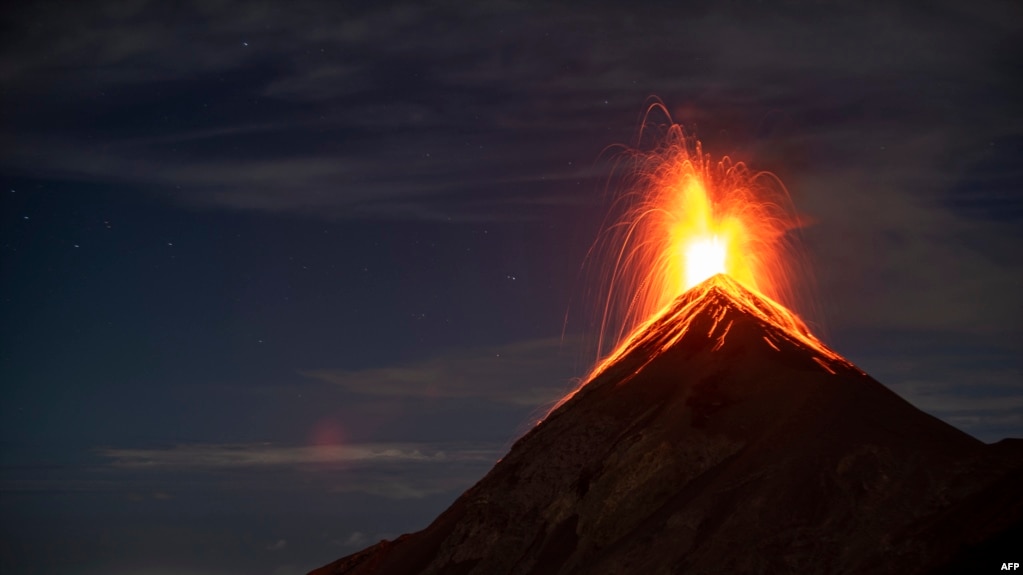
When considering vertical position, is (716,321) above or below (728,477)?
above

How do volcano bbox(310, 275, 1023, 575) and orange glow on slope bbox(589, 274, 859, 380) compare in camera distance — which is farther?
orange glow on slope bbox(589, 274, 859, 380)

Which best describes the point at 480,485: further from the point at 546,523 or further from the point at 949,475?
the point at 949,475

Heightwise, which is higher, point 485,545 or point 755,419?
point 755,419

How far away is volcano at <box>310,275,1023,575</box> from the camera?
46.1 m


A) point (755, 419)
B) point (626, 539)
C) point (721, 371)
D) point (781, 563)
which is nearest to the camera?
point (781, 563)

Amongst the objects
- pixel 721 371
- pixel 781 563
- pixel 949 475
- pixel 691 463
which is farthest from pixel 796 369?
pixel 781 563

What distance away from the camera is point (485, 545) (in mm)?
61500

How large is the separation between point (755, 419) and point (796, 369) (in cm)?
567

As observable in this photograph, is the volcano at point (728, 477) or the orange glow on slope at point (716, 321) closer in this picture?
the volcano at point (728, 477)

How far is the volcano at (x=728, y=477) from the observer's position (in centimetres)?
4612

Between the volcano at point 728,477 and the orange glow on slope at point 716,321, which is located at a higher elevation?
the orange glow on slope at point 716,321

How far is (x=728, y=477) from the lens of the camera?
179ft

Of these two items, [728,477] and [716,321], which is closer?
[728,477]

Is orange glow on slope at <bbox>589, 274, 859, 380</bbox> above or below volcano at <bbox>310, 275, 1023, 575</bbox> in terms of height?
above
